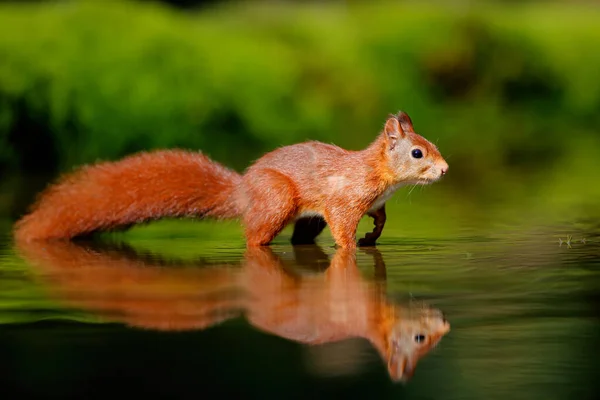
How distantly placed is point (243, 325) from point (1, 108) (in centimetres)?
897

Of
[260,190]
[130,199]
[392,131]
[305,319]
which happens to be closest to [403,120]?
[392,131]

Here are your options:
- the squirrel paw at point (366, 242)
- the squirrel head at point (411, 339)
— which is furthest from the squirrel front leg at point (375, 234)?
the squirrel head at point (411, 339)

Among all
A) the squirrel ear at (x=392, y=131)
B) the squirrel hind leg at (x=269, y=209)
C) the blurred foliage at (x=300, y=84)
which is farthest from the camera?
the blurred foliage at (x=300, y=84)

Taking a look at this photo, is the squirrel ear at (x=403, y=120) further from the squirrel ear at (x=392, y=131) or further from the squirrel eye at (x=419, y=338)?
the squirrel eye at (x=419, y=338)

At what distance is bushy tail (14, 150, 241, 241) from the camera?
7.41m

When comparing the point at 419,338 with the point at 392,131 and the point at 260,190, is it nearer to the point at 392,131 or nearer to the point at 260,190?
the point at 260,190

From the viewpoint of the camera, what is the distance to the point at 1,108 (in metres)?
12.9

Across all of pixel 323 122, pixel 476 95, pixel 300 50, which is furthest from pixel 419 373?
pixel 476 95

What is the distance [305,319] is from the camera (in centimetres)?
453

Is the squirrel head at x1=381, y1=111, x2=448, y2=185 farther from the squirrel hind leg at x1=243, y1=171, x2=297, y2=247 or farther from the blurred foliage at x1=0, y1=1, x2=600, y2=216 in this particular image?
the blurred foliage at x1=0, y1=1, x2=600, y2=216

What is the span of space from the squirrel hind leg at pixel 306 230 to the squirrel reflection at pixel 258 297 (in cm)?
50

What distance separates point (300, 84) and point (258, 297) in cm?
1160

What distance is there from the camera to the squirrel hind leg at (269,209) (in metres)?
7.03

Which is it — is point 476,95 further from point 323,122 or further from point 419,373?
point 419,373
